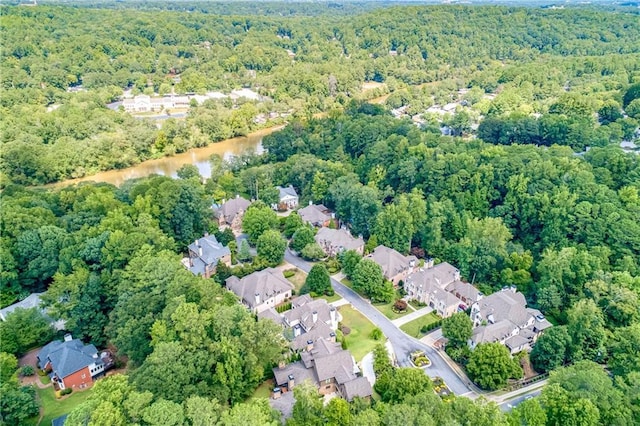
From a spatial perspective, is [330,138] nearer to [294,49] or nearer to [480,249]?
[480,249]

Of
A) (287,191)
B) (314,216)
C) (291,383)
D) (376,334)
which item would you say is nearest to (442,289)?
(376,334)

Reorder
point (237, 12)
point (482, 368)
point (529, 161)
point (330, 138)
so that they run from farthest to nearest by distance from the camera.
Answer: point (237, 12) → point (330, 138) → point (529, 161) → point (482, 368)

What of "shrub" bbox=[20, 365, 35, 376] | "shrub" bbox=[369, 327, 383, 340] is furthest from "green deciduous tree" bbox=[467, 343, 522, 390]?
"shrub" bbox=[20, 365, 35, 376]

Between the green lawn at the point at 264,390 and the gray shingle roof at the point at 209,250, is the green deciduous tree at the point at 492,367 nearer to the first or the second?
the green lawn at the point at 264,390

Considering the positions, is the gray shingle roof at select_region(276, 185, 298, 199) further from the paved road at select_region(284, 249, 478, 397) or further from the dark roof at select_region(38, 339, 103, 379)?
the dark roof at select_region(38, 339, 103, 379)

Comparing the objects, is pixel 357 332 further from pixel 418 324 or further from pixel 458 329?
pixel 458 329

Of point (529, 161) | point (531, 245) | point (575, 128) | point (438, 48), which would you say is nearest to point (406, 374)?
point (531, 245)
